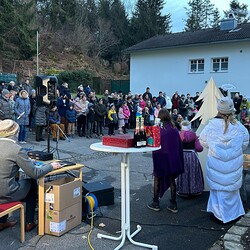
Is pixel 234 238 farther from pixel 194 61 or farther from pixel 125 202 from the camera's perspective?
pixel 194 61

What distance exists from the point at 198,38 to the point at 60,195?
24566mm

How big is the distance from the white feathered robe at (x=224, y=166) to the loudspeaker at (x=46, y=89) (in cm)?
436

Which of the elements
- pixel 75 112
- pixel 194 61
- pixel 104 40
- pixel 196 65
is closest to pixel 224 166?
pixel 75 112

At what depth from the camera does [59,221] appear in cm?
419

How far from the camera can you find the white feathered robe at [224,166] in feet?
15.3

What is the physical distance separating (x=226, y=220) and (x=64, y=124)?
8989 mm

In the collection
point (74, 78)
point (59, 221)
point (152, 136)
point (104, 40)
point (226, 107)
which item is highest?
point (104, 40)

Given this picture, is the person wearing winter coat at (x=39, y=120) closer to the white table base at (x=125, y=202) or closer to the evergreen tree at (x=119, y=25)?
the white table base at (x=125, y=202)

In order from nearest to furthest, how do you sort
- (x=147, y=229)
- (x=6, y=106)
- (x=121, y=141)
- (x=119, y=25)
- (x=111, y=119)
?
(x=121, y=141) < (x=147, y=229) < (x=6, y=106) < (x=111, y=119) < (x=119, y=25)

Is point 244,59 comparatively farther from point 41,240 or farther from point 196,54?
point 41,240

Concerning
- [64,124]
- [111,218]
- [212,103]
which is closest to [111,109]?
[64,124]

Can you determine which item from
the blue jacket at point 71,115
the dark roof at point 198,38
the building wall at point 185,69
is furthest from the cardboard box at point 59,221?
the dark roof at point 198,38

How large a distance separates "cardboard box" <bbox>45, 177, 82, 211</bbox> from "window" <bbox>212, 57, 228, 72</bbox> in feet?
72.5

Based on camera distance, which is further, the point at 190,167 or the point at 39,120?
the point at 39,120
